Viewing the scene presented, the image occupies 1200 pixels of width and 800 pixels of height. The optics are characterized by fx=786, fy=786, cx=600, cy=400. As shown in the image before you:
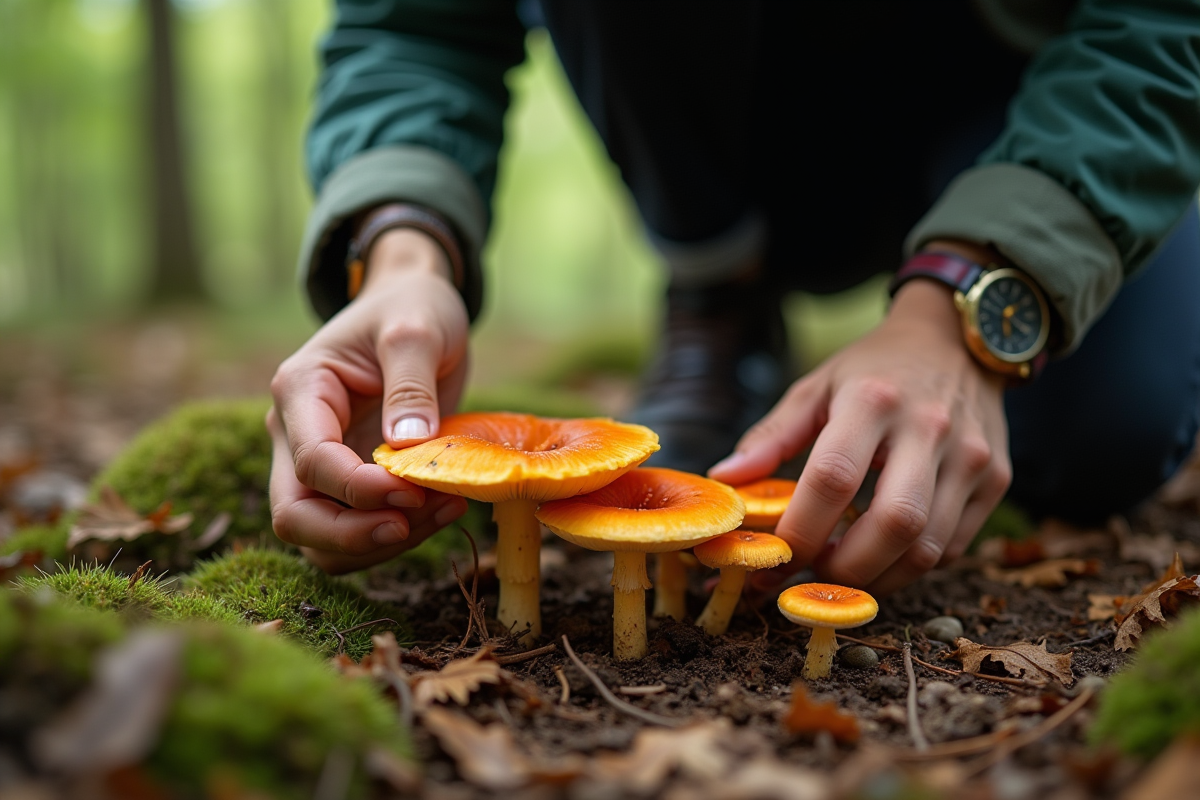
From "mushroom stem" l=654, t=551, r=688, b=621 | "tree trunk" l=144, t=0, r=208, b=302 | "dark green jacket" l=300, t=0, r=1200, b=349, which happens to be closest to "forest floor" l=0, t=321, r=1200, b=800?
"mushroom stem" l=654, t=551, r=688, b=621

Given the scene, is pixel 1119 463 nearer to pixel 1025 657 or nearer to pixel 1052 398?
pixel 1052 398

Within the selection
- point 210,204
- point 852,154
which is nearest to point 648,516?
point 852,154

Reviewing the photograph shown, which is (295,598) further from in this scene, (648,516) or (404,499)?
(648,516)

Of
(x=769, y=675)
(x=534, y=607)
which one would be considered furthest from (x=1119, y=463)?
(x=534, y=607)

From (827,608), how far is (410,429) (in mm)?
1171

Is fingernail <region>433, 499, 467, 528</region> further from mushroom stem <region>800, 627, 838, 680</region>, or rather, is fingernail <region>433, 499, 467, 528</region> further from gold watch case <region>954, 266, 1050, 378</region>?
gold watch case <region>954, 266, 1050, 378</region>

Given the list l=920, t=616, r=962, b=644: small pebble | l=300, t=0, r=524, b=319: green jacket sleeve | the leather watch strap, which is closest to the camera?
l=920, t=616, r=962, b=644: small pebble

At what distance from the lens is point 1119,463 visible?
3.48 meters

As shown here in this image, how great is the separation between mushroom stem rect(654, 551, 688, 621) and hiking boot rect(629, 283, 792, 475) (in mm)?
996

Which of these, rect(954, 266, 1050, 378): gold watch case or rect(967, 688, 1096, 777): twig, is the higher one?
rect(954, 266, 1050, 378): gold watch case

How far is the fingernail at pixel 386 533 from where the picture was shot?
2117 millimetres

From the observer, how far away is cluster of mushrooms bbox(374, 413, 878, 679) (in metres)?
1.88

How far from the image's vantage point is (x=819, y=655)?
6.85ft

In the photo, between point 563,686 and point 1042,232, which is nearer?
point 563,686
